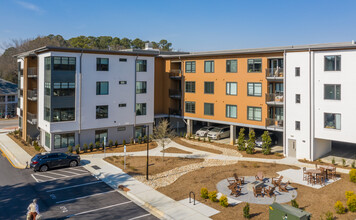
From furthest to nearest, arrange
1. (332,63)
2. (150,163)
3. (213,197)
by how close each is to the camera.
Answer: (150,163), (332,63), (213,197)

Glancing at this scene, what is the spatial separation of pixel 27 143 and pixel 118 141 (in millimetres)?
12254

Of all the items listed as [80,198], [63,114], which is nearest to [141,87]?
[63,114]

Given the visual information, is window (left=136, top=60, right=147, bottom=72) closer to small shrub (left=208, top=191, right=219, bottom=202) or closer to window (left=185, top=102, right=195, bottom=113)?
window (left=185, top=102, right=195, bottom=113)

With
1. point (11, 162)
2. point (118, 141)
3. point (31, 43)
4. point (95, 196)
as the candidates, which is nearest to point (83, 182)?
point (95, 196)

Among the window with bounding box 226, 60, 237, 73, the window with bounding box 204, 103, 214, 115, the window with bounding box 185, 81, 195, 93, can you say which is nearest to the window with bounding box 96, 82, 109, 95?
the window with bounding box 185, 81, 195, 93

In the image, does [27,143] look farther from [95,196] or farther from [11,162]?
[95,196]

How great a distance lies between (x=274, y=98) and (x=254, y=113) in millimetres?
2982

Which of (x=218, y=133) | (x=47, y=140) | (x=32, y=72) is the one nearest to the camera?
(x=47, y=140)

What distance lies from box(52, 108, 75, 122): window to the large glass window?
21.1 metres

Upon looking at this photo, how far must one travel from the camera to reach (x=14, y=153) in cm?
3294

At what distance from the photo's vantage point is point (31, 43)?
84.8m

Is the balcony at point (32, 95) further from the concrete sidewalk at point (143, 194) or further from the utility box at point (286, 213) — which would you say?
the utility box at point (286, 213)

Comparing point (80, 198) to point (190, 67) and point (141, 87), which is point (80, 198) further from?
point (190, 67)

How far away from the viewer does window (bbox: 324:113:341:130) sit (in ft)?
90.0
